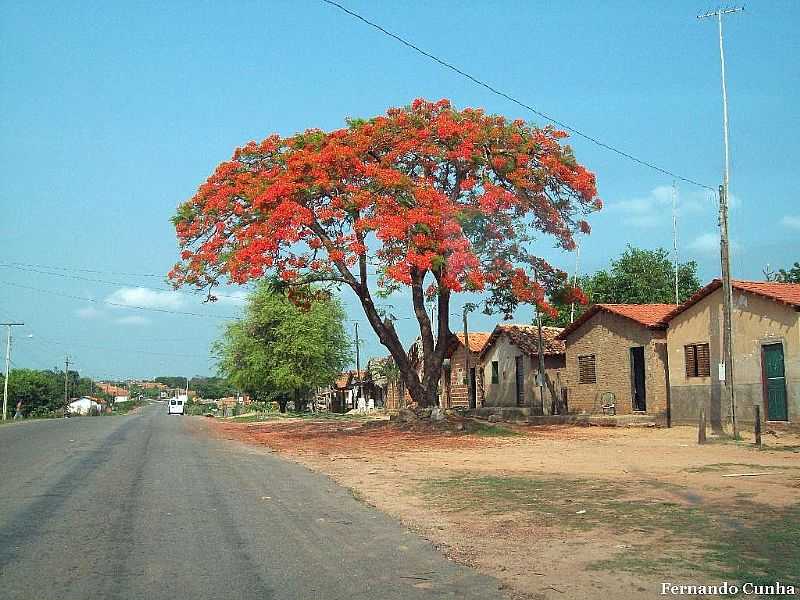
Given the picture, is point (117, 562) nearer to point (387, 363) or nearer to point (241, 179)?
point (241, 179)

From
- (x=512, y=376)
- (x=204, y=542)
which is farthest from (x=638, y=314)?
(x=204, y=542)

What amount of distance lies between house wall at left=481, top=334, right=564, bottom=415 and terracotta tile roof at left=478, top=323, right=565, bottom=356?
0.29 metres

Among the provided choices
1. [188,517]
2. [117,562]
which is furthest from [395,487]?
[117,562]

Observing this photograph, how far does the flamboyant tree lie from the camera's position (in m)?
24.0

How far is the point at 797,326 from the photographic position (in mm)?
23234

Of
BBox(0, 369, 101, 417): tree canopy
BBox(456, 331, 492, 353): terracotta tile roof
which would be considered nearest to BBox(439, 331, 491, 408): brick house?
BBox(456, 331, 492, 353): terracotta tile roof

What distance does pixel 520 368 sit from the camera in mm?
42156

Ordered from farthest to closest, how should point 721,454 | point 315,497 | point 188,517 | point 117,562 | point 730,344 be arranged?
point 730,344
point 721,454
point 315,497
point 188,517
point 117,562

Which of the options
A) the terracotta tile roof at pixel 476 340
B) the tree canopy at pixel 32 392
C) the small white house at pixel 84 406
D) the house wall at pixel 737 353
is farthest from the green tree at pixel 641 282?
the small white house at pixel 84 406

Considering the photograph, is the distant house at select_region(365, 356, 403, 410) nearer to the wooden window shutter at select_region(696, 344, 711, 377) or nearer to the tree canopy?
the wooden window shutter at select_region(696, 344, 711, 377)

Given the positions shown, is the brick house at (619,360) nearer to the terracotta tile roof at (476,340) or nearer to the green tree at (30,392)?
the terracotta tile roof at (476,340)

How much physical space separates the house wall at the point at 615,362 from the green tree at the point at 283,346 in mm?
23807

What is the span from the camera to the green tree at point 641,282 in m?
53.9

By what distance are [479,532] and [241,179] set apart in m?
19.7
